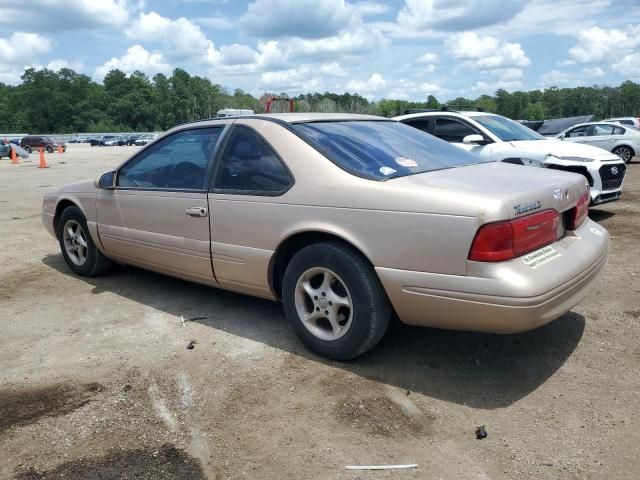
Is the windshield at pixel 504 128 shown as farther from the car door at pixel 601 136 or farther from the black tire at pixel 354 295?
the car door at pixel 601 136

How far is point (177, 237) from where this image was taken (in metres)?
4.30

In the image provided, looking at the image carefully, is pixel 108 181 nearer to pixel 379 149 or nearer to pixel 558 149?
pixel 379 149

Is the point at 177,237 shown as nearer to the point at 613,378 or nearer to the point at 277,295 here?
the point at 277,295

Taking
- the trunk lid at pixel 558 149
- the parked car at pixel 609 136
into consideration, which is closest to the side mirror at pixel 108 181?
the trunk lid at pixel 558 149

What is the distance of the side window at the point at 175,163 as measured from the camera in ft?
13.8

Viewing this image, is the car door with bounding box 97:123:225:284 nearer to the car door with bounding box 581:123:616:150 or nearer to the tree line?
the car door with bounding box 581:123:616:150

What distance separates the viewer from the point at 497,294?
2834 mm

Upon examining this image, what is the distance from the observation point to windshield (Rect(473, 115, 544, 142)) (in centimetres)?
811

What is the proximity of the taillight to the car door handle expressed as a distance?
2040 millimetres

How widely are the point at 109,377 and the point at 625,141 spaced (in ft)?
60.2

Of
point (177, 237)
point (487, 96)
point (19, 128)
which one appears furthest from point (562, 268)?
point (487, 96)

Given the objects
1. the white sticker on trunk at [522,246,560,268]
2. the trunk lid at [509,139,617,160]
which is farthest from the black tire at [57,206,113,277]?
the trunk lid at [509,139,617,160]

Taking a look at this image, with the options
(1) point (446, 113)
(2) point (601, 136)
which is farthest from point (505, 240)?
(2) point (601, 136)

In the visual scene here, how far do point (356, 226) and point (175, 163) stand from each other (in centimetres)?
191
